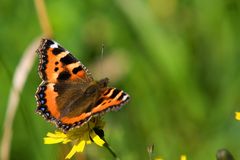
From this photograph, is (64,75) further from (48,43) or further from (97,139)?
(97,139)

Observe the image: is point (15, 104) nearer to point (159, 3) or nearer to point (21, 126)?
point (21, 126)

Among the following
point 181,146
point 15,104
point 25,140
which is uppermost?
point 15,104

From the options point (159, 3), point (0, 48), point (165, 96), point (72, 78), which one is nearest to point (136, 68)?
point (165, 96)

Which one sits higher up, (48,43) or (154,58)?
(48,43)

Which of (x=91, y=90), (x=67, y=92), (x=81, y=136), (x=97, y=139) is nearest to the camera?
(x=97, y=139)

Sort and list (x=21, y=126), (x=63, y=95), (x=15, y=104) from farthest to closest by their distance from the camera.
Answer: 1. (x=21, y=126)
2. (x=15, y=104)
3. (x=63, y=95)

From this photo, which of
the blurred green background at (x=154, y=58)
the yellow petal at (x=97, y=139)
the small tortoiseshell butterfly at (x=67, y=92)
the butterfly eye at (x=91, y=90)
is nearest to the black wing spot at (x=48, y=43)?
the small tortoiseshell butterfly at (x=67, y=92)

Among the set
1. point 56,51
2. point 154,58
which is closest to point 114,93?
point 56,51
